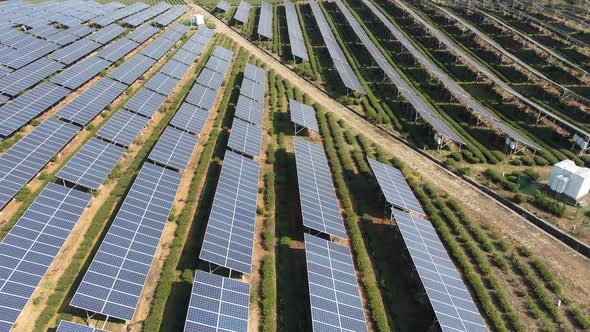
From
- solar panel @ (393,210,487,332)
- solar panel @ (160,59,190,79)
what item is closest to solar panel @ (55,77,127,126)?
solar panel @ (160,59,190,79)

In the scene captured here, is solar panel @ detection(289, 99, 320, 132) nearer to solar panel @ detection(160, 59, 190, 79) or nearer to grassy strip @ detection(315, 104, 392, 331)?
grassy strip @ detection(315, 104, 392, 331)

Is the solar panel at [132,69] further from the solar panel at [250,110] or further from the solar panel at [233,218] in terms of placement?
the solar panel at [233,218]

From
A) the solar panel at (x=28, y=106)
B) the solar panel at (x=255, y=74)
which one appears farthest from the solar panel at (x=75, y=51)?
the solar panel at (x=255, y=74)

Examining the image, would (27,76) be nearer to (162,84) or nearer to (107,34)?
(162,84)

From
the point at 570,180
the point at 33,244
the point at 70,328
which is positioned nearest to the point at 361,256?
the point at 70,328

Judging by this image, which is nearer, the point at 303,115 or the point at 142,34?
the point at 303,115
